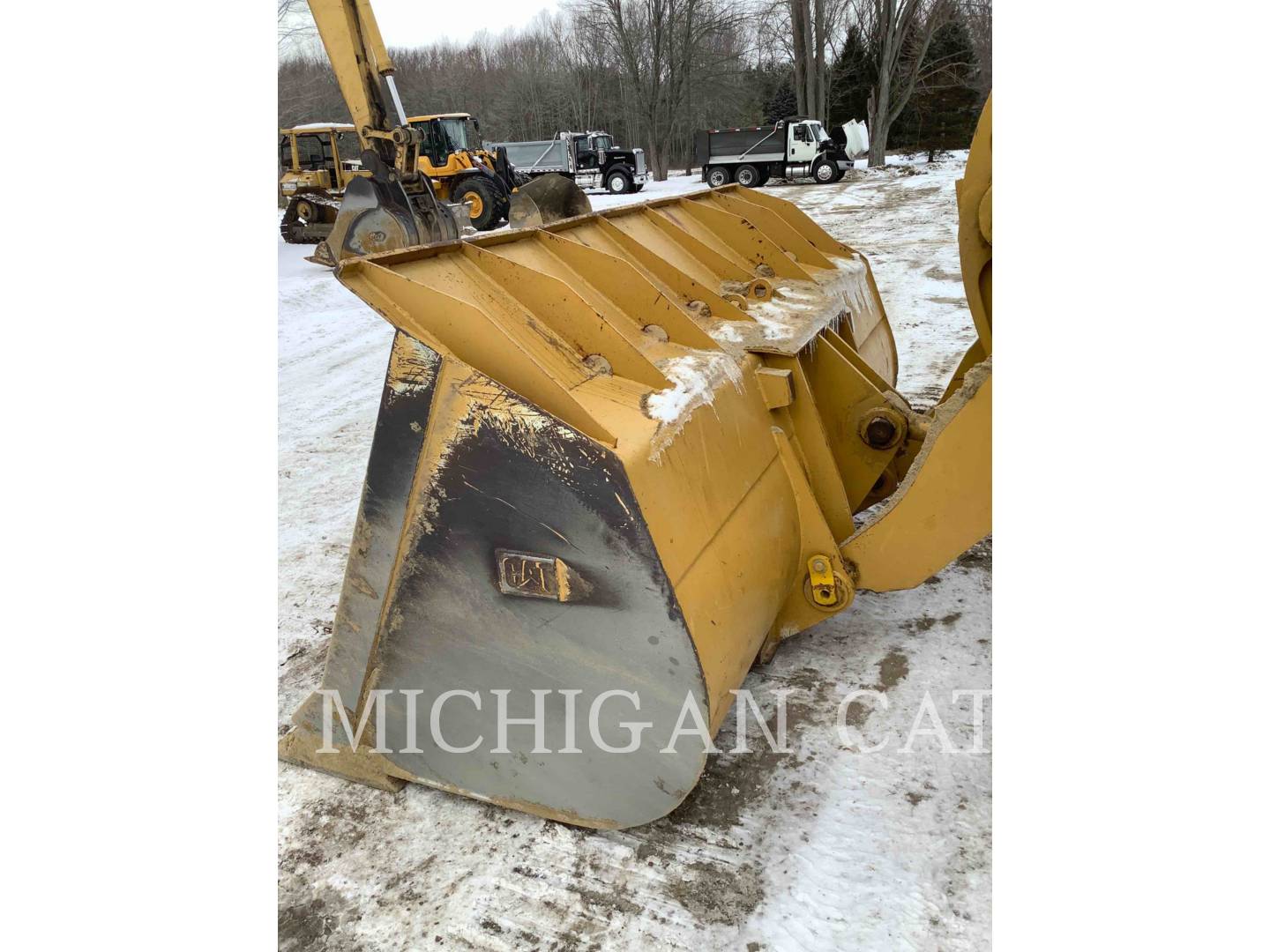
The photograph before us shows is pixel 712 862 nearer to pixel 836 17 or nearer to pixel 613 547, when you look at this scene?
pixel 613 547

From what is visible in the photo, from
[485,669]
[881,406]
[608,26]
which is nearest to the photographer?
[485,669]

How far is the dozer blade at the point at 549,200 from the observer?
11.9 ft

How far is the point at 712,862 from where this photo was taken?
7.14 ft

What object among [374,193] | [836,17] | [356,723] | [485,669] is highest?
[836,17]

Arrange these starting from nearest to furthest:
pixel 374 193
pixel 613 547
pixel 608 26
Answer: pixel 613 547 → pixel 374 193 → pixel 608 26

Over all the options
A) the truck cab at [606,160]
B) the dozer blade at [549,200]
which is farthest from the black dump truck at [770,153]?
the dozer blade at [549,200]

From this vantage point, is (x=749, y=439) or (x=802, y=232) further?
(x=802, y=232)

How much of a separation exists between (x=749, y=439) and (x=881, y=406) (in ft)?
2.61

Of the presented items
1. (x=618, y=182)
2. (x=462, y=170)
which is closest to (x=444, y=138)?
(x=462, y=170)

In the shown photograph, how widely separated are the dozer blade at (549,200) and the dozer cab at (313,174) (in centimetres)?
1251

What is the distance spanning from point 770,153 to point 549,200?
20.6 m

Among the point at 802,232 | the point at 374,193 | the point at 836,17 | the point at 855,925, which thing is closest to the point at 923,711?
the point at 855,925

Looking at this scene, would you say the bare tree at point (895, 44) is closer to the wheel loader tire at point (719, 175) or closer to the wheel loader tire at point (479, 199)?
the wheel loader tire at point (719, 175)

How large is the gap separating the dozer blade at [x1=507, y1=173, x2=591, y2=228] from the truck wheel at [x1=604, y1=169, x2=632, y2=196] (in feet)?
66.1
